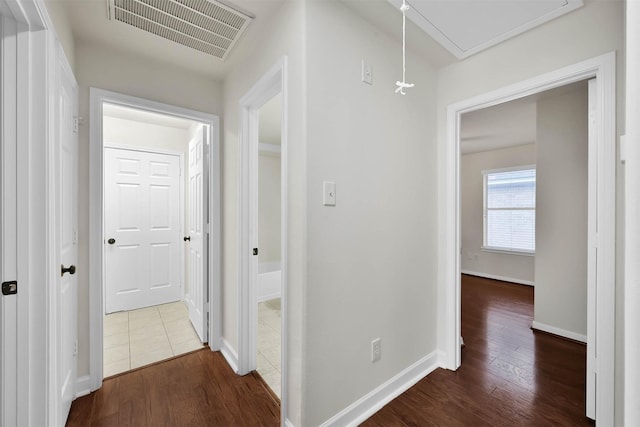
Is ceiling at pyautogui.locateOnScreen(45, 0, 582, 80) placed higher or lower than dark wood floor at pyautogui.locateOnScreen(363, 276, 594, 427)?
higher

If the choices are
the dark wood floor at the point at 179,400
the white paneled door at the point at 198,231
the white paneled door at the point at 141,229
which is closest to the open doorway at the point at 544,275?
the dark wood floor at the point at 179,400

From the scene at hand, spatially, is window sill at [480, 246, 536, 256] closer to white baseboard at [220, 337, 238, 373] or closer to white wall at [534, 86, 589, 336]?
white wall at [534, 86, 589, 336]

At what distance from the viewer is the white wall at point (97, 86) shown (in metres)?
1.90

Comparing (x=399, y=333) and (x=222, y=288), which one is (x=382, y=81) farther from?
(x=222, y=288)

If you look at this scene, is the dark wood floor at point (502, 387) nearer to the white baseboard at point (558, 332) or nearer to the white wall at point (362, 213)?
the white baseboard at point (558, 332)

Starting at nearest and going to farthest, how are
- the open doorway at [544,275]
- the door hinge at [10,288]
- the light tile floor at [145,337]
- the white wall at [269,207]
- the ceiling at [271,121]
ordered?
the door hinge at [10,288] → the open doorway at [544,275] → the light tile floor at [145,337] → the ceiling at [271,121] → the white wall at [269,207]

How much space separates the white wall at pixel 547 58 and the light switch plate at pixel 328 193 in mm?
1187

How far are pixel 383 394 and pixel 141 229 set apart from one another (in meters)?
3.41

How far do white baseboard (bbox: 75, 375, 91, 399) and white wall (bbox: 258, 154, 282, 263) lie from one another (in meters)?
2.62

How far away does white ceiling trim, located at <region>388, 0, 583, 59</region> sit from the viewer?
1.55 metres

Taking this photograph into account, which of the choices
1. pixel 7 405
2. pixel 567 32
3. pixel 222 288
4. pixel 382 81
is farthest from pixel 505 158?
pixel 7 405

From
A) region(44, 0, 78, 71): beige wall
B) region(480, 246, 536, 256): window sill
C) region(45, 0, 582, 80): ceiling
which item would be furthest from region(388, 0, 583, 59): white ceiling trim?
region(480, 246, 536, 256): window sill

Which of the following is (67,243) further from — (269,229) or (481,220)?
(481,220)

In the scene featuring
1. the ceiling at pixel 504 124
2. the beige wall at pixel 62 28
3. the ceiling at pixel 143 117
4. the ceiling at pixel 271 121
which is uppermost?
the ceiling at pixel 504 124
